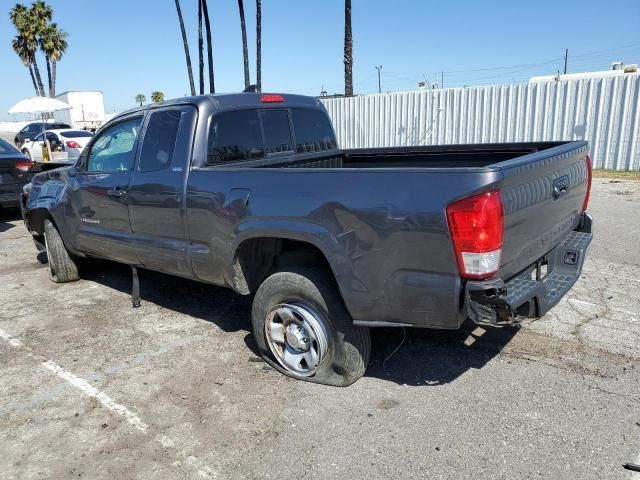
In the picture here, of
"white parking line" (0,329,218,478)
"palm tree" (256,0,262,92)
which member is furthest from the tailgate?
"palm tree" (256,0,262,92)

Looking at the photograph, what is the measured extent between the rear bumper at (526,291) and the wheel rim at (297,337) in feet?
3.37

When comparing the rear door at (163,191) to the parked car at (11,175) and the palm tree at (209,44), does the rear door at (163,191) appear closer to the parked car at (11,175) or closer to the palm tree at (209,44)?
the parked car at (11,175)

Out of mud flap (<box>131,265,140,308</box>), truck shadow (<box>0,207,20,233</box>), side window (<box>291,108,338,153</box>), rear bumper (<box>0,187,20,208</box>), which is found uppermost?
side window (<box>291,108,338,153</box>)

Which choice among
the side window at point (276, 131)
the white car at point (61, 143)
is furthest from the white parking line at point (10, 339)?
the white car at point (61, 143)

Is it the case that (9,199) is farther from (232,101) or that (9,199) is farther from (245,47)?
(245,47)

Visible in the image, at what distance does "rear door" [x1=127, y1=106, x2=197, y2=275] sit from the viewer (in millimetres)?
3982

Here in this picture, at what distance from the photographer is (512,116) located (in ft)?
46.6

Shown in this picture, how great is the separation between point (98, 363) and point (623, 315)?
4.23 meters

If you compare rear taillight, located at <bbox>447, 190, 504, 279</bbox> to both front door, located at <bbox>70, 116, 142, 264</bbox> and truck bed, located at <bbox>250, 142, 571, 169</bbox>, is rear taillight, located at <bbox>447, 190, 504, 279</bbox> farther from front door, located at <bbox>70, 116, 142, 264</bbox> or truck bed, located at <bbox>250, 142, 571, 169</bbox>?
front door, located at <bbox>70, 116, 142, 264</bbox>

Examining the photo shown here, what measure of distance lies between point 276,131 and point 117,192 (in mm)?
1492

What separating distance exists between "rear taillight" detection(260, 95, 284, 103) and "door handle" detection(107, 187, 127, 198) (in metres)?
1.42

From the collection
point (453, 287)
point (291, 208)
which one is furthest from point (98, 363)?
point (453, 287)

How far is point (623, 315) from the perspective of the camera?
4.36 m

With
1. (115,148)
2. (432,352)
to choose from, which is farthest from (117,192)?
(432,352)
